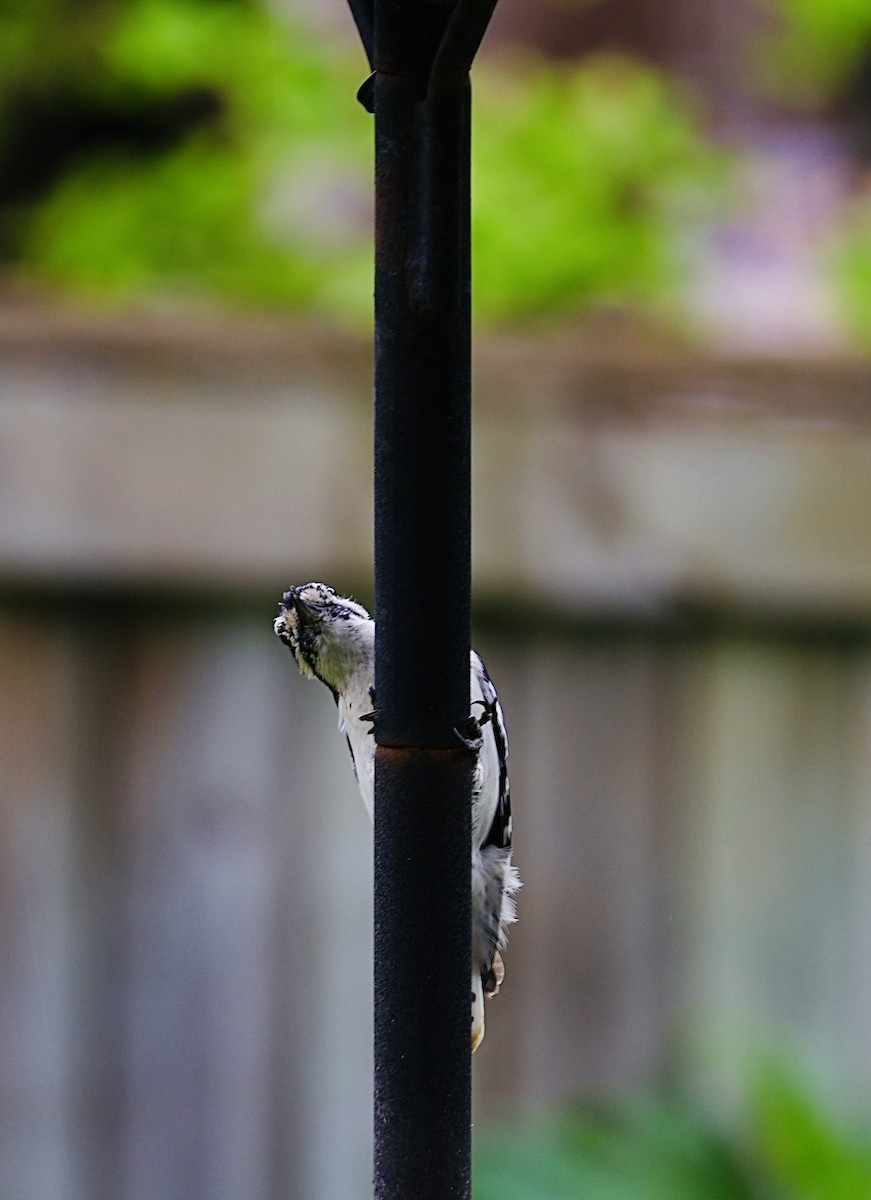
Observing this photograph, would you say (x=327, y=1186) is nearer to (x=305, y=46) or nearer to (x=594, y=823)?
(x=594, y=823)

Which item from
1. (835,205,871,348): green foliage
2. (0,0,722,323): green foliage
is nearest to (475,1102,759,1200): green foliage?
(0,0,722,323): green foliage

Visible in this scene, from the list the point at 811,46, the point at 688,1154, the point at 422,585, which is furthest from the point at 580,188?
the point at 422,585

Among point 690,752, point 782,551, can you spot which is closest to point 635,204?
point 782,551

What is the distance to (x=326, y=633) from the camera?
164 centimetres

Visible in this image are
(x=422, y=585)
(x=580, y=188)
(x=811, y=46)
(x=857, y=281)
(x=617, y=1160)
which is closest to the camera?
(x=422, y=585)

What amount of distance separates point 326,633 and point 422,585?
0.67 m

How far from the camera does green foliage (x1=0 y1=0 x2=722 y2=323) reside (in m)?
3.64

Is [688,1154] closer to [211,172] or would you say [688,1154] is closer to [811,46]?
[211,172]

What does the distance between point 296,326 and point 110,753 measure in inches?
35.0

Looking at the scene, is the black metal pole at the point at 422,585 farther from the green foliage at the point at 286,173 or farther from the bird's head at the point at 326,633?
the green foliage at the point at 286,173

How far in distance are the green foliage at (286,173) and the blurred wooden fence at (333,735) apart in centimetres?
69

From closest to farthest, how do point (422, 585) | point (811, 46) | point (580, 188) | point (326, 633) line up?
point (422, 585) < point (326, 633) < point (580, 188) < point (811, 46)

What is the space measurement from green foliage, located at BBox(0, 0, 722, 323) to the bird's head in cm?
192

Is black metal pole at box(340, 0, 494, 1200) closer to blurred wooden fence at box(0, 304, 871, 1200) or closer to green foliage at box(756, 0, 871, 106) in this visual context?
blurred wooden fence at box(0, 304, 871, 1200)
